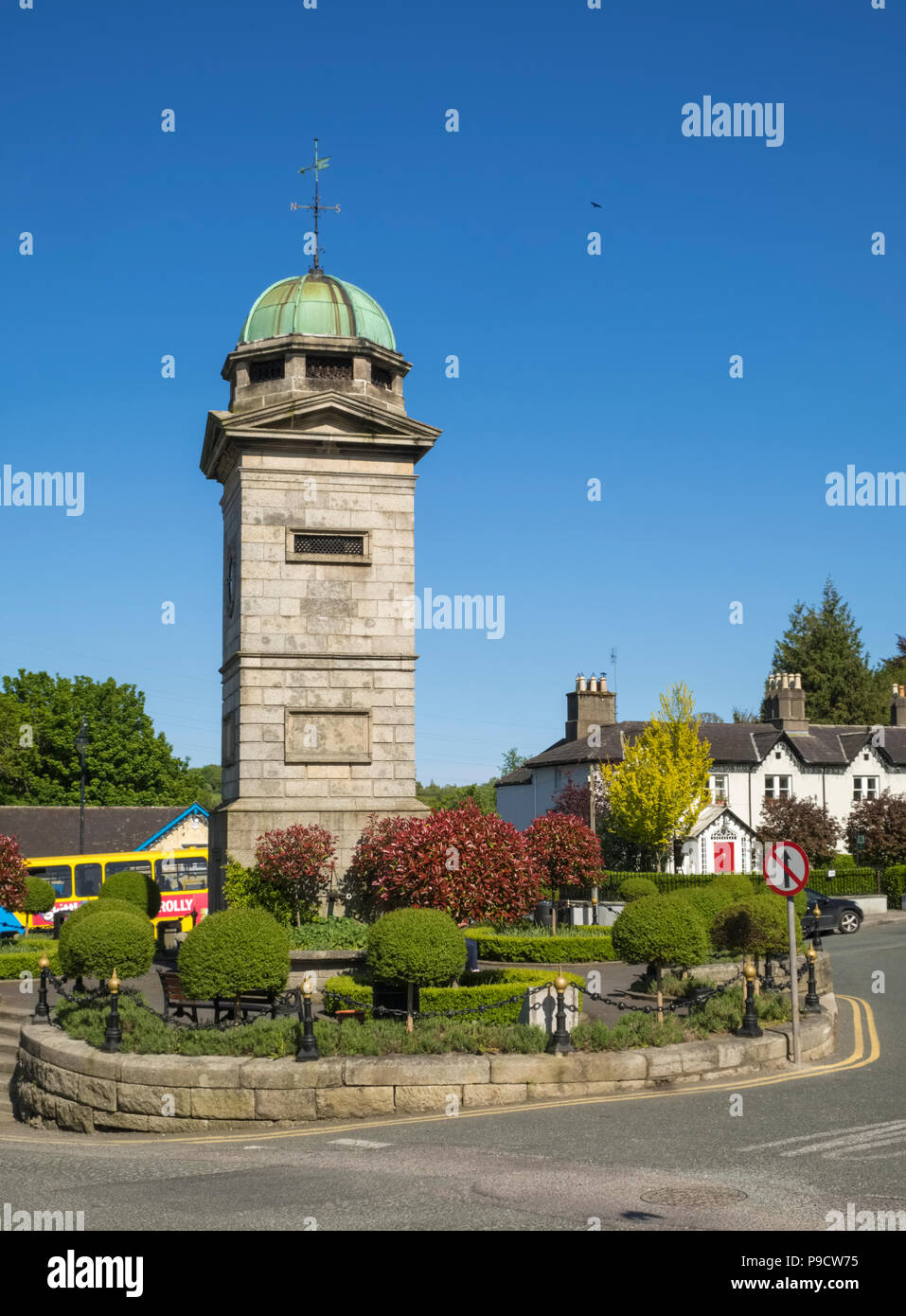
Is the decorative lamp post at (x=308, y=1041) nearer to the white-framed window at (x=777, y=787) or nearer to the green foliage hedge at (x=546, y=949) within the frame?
the green foliage hedge at (x=546, y=949)

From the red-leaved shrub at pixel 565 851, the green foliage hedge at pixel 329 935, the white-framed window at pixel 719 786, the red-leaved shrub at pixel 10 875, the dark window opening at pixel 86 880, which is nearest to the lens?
the green foliage hedge at pixel 329 935

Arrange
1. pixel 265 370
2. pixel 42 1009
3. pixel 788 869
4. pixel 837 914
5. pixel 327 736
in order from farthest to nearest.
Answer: pixel 837 914 < pixel 265 370 < pixel 327 736 < pixel 42 1009 < pixel 788 869

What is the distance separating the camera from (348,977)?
20.2 metres

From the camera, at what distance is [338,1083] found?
14367 mm

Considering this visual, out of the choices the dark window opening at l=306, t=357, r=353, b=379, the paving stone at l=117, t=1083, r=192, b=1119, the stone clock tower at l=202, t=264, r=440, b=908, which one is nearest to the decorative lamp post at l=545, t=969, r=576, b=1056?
the paving stone at l=117, t=1083, r=192, b=1119

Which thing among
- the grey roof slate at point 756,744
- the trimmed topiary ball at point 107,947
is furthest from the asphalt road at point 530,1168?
the grey roof slate at point 756,744

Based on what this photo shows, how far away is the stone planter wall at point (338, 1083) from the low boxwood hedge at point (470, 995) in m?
1.63

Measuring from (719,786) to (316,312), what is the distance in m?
37.8

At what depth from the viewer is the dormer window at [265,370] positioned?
2600 centimetres

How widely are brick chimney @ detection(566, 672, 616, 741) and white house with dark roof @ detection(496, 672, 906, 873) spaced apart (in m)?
0.05

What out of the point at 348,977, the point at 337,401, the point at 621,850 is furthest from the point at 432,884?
the point at 621,850

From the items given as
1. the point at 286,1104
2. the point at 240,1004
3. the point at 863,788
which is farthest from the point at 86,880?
the point at 863,788

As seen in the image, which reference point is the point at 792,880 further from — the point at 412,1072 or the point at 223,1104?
the point at 223,1104

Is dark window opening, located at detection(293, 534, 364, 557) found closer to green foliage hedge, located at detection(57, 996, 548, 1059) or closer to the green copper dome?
the green copper dome
